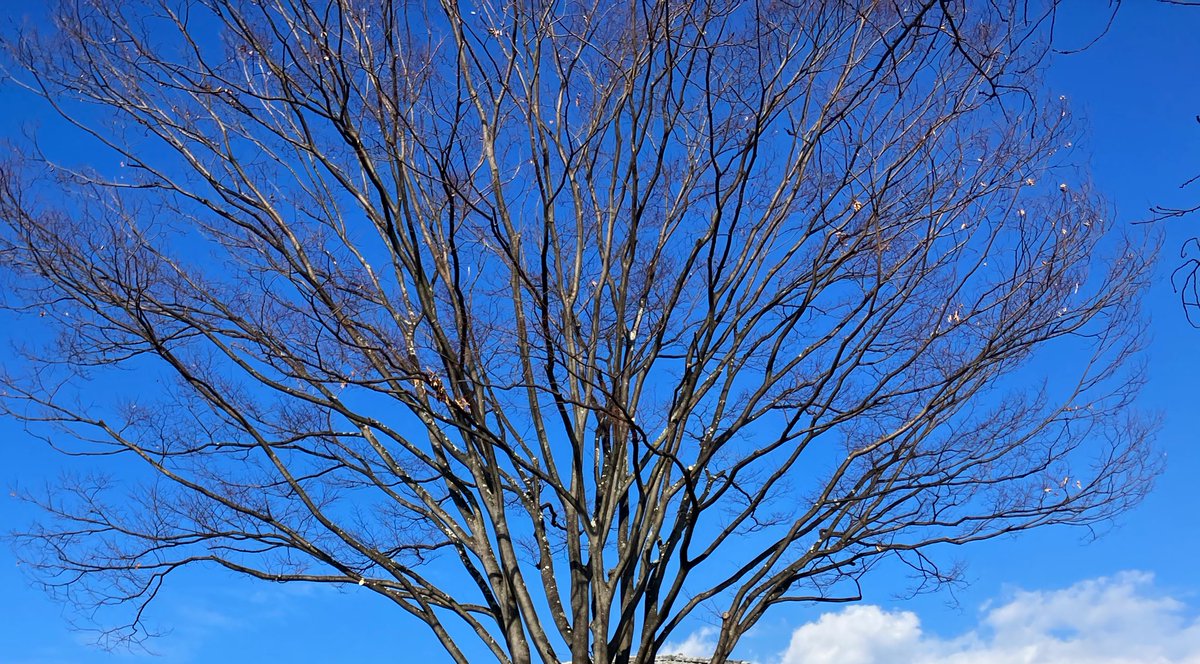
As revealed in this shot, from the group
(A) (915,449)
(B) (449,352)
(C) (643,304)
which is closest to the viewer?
(B) (449,352)

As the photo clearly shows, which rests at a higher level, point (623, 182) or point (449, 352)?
point (623, 182)

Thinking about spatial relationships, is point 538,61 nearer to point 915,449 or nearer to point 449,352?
point 449,352

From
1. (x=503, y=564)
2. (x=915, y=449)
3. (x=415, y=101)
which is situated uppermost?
(x=415, y=101)

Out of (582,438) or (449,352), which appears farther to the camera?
(582,438)

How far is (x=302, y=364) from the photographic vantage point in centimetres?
662

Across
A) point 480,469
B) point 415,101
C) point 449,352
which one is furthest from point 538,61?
point 480,469

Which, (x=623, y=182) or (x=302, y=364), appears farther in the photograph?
(x=623, y=182)

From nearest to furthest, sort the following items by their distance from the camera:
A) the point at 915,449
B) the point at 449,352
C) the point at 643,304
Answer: the point at 449,352 < the point at 915,449 < the point at 643,304

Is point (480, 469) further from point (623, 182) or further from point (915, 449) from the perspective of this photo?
point (915, 449)

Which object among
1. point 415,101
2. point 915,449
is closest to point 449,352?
point 415,101

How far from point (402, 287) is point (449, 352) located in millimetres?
1349

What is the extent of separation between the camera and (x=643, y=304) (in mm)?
7438

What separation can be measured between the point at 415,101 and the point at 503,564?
10.5 ft

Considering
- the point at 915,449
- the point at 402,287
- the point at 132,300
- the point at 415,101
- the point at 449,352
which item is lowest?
the point at 915,449
